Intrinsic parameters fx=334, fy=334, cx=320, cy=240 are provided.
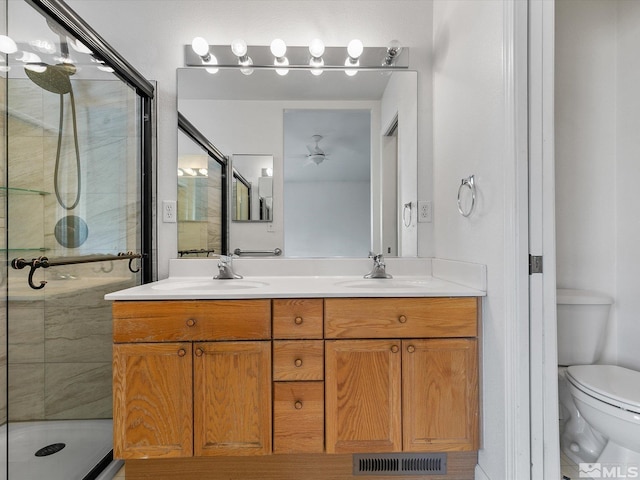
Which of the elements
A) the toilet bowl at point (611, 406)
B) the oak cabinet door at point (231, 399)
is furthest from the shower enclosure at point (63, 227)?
the toilet bowl at point (611, 406)

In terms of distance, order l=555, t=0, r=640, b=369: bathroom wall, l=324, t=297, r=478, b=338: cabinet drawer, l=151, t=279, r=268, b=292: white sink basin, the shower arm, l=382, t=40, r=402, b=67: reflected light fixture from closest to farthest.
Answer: the shower arm, l=324, t=297, r=478, b=338: cabinet drawer, l=151, t=279, r=268, b=292: white sink basin, l=555, t=0, r=640, b=369: bathroom wall, l=382, t=40, r=402, b=67: reflected light fixture

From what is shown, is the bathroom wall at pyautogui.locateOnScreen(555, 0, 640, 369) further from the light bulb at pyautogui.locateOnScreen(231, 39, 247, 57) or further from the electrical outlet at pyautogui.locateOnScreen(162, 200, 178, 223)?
the electrical outlet at pyautogui.locateOnScreen(162, 200, 178, 223)

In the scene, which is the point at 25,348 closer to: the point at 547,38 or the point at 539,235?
the point at 539,235

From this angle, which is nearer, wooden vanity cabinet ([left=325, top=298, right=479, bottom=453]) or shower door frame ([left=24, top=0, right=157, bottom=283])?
wooden vanity cabinet ([left=325, top=298, right=479, bottom=453])

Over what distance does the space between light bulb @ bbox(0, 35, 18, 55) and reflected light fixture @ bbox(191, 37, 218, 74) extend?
2.54 ft

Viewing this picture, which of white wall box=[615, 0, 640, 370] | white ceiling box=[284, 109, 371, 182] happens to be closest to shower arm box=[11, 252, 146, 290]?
white ceiling box=[284, 109, 371, 182]

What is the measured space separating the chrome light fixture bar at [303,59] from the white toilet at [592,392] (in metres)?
1.47

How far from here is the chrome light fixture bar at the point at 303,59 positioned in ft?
5.85

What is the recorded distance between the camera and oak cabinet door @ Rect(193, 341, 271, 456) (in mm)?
1260

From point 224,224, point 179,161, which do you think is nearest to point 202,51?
point 179,161

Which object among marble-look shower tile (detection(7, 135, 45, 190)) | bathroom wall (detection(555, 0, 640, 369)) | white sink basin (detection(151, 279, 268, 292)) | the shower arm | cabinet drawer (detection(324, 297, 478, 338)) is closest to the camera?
the shower arm

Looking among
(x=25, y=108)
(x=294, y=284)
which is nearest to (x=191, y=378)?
(x=294, y=284)

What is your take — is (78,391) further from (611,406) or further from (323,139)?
(611,406)

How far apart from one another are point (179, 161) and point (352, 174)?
93 centimetres
